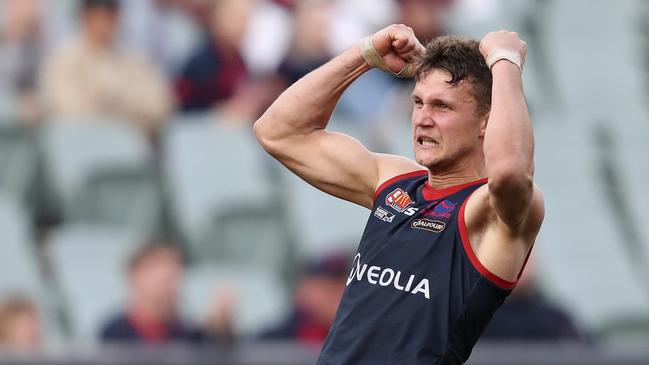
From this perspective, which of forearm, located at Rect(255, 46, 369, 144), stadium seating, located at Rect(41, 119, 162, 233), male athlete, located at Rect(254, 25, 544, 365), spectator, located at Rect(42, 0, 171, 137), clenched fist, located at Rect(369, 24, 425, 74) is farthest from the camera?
spectator, located at Rect(42, 0, 171, 137)

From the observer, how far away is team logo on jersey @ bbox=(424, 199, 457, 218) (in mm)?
4508

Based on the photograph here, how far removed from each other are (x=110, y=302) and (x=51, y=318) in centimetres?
41

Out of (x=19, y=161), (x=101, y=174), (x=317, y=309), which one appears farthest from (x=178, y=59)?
(x=317, y=309)

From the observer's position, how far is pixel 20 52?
35.7ft

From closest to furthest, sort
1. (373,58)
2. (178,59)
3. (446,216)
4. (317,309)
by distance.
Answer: (446,216) → (373,58) → (317,309) → (178,59)

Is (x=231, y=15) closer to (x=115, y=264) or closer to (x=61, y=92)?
(x=61, y=92)

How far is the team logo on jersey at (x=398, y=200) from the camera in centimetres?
466

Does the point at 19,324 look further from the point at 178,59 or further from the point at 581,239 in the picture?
the point at 581,239

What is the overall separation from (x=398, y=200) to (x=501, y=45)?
2.14ft

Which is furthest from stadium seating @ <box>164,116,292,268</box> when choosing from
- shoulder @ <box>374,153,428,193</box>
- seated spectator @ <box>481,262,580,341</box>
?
shoulder @ <box>374,153,428,193</box>

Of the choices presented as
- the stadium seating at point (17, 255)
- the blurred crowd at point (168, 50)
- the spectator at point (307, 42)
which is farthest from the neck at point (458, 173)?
the spectator at point (307, 42)

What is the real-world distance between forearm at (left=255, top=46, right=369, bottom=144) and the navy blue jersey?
62cm

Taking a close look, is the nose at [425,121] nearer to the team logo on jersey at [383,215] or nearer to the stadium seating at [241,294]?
the team logo on jersey at [383,215]

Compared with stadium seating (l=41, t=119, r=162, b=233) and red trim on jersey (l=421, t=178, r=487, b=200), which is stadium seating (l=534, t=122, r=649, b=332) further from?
red trim on jersey (l=421, t=178, r=487, b=200)
